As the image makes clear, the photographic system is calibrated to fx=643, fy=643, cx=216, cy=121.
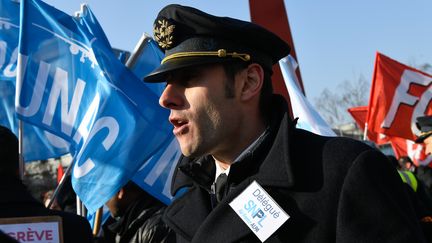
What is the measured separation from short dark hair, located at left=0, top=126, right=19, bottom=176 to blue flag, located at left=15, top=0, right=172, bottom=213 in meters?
1.43

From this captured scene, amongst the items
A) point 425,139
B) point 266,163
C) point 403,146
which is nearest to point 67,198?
point 425,139

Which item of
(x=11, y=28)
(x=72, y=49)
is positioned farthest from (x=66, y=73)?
(x=11, y=28)

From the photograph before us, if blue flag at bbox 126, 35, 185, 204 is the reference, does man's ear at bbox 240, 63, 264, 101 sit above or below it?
above

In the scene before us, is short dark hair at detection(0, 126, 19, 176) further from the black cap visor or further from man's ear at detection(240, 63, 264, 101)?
man's ear at detection(240, 63, 264, 101)

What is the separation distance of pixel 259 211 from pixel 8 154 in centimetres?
164

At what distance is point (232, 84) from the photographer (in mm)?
2373

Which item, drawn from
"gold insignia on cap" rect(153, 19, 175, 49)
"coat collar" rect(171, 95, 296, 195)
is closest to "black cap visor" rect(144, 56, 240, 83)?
"gold insignia on cap" rect(153, 19, 175, 49)

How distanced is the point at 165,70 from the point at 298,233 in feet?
2.51

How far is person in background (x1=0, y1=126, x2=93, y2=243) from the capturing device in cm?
324

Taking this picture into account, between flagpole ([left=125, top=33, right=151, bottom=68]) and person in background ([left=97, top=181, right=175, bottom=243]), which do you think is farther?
flagpole ([left=125, top=33, right=151, bottom=68])

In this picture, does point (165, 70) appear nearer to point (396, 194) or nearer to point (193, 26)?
point (193, 26)

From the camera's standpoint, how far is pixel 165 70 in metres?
2.37

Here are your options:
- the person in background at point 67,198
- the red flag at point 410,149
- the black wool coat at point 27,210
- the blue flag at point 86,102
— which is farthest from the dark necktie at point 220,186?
the red flag at point 410,149

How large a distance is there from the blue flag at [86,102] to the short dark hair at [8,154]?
1433mm
